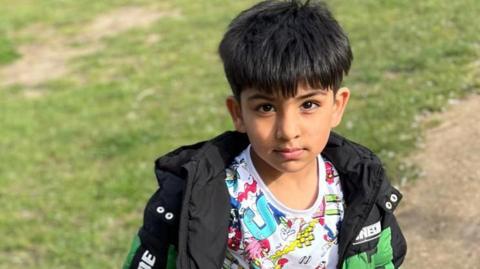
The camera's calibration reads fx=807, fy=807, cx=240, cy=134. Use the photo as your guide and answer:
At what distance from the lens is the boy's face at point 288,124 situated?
3.21m

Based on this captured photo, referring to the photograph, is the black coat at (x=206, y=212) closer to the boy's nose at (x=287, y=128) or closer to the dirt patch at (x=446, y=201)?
the boy's nose at (x=287, y=128)

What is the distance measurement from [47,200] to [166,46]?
5.52 meters

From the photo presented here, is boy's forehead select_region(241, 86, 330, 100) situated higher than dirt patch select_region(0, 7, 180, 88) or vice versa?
boy's forehead select_region(241, 86, 330, 100)

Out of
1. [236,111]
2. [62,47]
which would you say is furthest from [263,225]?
[62,47]

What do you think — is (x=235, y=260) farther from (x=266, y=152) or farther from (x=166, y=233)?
(x=266, y=152)

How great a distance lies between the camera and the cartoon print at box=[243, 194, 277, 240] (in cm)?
344

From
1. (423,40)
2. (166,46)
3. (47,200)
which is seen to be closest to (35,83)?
(166,46)

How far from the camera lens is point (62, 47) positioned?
14.6 m

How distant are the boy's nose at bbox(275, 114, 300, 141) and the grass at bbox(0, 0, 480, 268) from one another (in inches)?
144

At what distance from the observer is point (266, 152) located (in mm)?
3293

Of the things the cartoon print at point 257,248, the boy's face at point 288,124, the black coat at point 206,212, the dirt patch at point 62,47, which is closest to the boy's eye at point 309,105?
the boy's face at point 288,124

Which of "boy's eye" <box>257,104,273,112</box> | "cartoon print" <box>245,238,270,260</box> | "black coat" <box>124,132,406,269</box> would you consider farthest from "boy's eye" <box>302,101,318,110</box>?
"cartoon print" <box>245,238,270,260</box>

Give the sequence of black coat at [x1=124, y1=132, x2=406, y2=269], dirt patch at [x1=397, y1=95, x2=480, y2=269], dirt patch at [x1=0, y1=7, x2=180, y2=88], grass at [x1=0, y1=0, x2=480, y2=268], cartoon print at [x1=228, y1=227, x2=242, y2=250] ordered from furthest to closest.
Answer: dirt patch at [x1=0, y1=7, x2=180, y2=88] < grass at [x1=0, y1=0, x2=480, y2=268] < dirt patch at [x1=397, y1=95, x2=480, y2=269] < cartoon print at [x1=228, y1=227, x2=242, y2=250] < black coat at [x1=124, y1=132, x2=406, y2=269]

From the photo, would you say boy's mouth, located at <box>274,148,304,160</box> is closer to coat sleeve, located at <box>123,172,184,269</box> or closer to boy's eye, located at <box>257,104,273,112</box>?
boy's eye, located at <box>257,104,273,112</box>
